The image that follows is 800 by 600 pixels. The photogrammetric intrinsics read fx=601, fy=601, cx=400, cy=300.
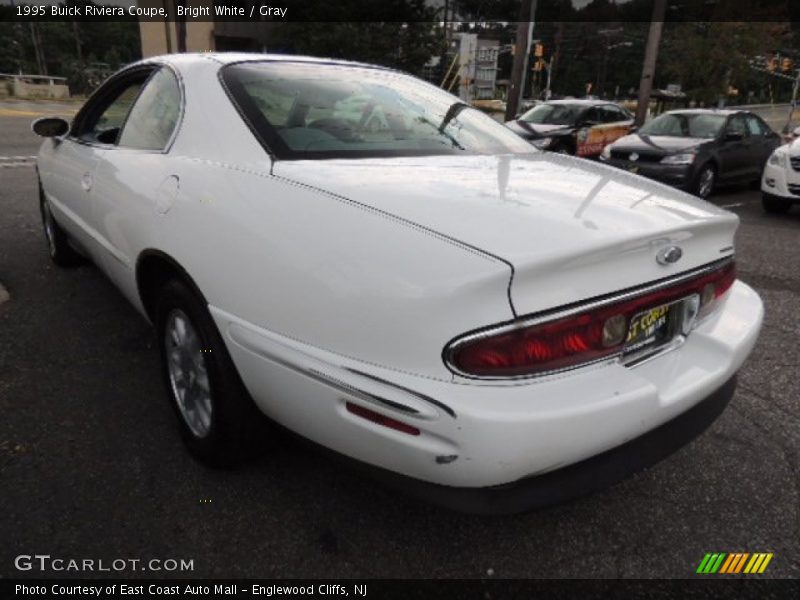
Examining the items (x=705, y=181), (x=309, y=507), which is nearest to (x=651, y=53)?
(x=705, y=181)

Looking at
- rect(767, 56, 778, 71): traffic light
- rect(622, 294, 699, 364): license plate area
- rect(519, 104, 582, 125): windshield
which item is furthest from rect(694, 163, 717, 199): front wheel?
rect(767, 56, 778, 71): traffic light

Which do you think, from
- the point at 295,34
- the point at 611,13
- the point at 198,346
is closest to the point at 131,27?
the point at 295,34

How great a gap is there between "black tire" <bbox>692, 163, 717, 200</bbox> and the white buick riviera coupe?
7.26m

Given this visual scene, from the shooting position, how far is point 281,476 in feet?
7.26

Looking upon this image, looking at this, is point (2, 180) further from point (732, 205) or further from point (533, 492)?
point (732, 205)

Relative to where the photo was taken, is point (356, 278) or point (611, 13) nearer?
point (356, 278)

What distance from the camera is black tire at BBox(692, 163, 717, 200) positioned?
8688 millimetres

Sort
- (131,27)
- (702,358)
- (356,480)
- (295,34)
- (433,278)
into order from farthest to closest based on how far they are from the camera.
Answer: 1. (131,27)
2. (295,34)
3. (356,480)
4. (702,358)
5. (433,278)

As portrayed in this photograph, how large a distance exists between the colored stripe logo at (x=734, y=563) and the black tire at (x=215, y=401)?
146 centimetres

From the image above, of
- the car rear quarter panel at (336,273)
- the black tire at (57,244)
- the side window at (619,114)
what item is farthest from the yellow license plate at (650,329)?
the side window at (619,114)

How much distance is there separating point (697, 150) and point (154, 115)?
8127 millimetres

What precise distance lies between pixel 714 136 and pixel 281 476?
9144 mm

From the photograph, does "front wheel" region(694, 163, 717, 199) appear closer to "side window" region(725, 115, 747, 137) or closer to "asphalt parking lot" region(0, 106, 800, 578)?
"side window" region(725, 115, 747, 137)

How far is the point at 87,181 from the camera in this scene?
2.92 m
